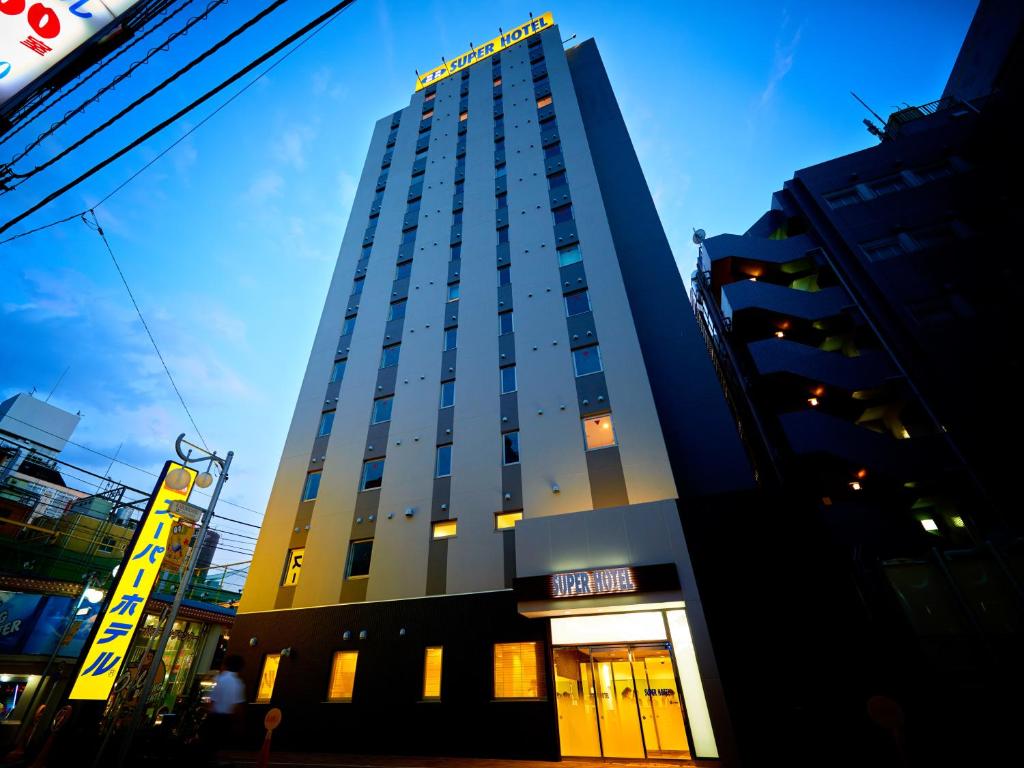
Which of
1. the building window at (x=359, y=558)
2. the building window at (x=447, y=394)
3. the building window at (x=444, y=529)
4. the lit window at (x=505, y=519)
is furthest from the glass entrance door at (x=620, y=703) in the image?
the building window at (x=447, y=394)

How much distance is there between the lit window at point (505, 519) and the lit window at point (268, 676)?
941 cm

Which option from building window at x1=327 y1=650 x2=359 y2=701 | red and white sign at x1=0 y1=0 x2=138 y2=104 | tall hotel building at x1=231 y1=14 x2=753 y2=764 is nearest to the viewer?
red and white sign at x1=0 y1=0 x2=138 y2=104

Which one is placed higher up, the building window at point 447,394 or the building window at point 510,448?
the building window at point 447,394

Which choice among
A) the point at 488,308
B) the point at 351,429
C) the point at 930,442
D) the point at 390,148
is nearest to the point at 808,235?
the point at 930,442

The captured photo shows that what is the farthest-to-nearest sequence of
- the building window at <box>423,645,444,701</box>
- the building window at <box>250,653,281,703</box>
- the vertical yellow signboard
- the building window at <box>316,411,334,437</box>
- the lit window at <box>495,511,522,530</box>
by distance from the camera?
the building window at <box>316,411,334,437</box>, the lit window at <box>495,511,522,530</box>, the building window at <box>250,653,281,703</box>, the building window at <box>423,645,444,701</box>, the vertical yellow signboard

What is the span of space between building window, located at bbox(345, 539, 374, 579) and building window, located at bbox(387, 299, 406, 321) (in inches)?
460

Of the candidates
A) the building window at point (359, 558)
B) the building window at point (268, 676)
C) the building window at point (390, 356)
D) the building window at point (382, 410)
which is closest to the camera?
the building window at point (268, 676)

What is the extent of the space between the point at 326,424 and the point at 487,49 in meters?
35.7

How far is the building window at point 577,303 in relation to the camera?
60.4ft

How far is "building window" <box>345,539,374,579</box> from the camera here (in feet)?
51.9

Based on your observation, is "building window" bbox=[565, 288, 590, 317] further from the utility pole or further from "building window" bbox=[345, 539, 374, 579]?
the utility pole

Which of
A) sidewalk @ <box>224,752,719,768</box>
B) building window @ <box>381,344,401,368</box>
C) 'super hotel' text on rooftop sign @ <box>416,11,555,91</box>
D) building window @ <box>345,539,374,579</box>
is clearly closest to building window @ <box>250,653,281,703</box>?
sidewalk @ <box>224,752,719,768</box>

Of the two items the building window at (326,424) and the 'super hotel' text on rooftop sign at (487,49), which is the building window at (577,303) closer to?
the building window at (326,424)

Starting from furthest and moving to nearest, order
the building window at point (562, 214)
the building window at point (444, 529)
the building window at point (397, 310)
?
the building window at point (397, 310), the building window at point (562, 214), the building window at point (444, 529)
